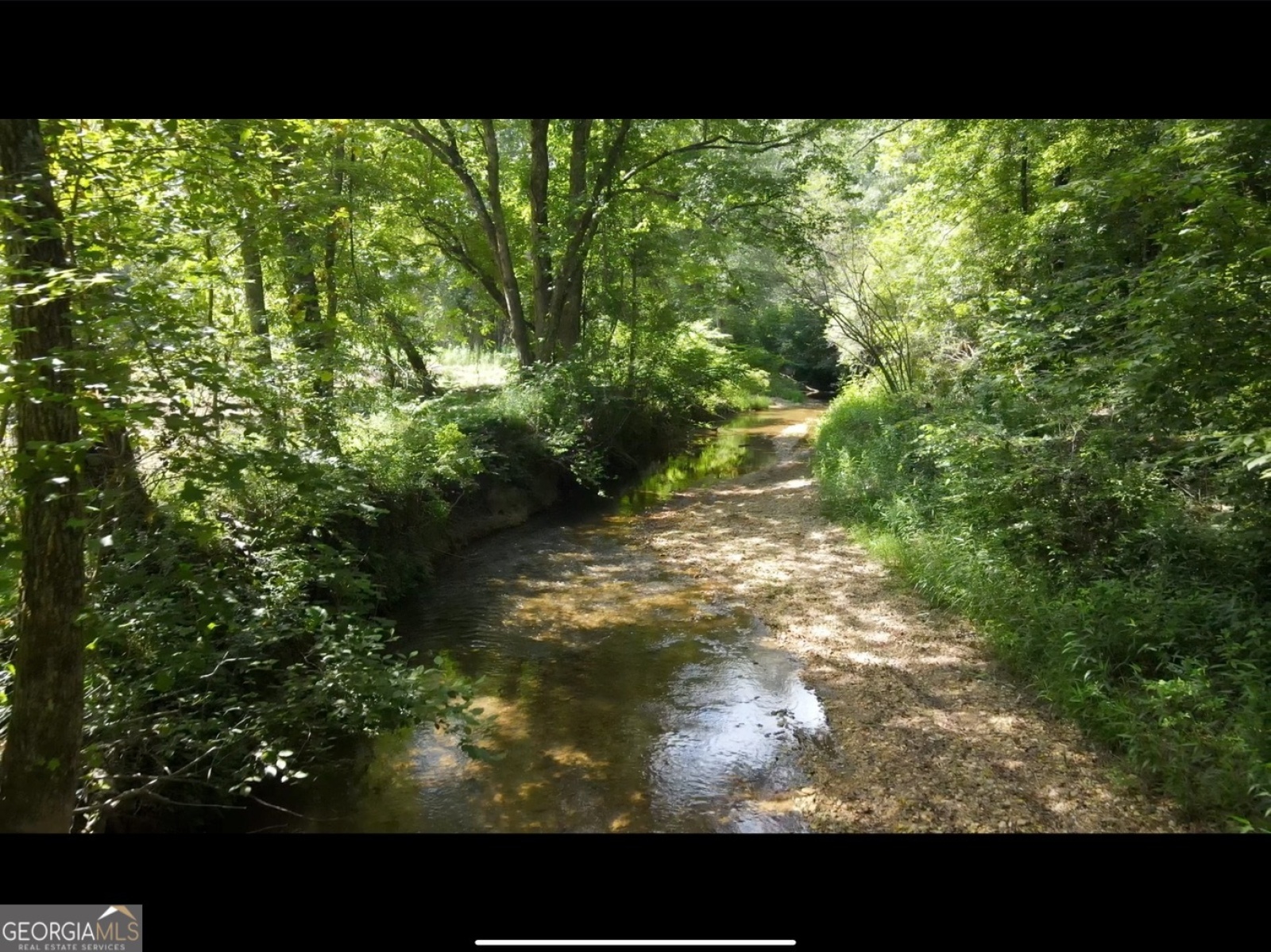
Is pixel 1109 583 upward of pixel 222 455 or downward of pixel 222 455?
downward

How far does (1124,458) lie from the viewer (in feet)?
15.0

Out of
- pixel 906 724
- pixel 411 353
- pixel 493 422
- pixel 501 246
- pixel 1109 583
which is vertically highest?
pixel 501 246

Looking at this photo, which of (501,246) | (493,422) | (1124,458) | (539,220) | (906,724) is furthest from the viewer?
(539,220)

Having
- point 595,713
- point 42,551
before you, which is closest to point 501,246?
point 595,713

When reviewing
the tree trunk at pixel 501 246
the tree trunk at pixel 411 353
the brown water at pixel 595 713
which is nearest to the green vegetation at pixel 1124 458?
the brown water at pixel 595 713

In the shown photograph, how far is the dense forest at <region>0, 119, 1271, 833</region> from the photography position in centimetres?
182

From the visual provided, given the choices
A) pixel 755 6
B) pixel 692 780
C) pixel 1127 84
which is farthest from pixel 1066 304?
pixel 755 6

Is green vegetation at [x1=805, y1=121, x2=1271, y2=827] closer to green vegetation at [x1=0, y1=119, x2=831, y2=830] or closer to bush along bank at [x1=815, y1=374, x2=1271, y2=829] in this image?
bush along bank at [x1=815, y1=374, x2=1271, y2=829]

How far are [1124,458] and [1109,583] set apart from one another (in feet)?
3.41

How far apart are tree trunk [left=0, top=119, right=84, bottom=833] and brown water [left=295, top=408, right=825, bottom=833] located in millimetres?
1685

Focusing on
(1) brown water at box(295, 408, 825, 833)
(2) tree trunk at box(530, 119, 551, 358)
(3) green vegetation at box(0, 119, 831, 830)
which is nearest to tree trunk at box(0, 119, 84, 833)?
(3) green vegetation at box(0, 119, 831, 830)

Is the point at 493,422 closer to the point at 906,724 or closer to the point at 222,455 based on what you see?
the point at 906,724

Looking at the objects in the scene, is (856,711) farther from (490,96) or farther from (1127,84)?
(490,96)

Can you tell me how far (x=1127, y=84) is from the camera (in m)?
1.03
